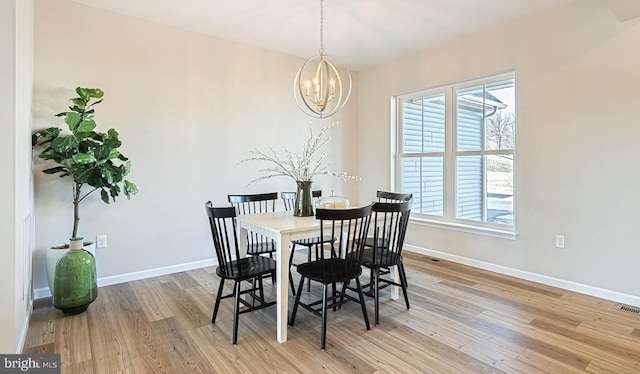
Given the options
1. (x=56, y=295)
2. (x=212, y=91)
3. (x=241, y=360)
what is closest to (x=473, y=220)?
(x=241, y=360)

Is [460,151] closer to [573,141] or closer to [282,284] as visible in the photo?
[573,141]

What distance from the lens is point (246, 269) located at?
2436mm

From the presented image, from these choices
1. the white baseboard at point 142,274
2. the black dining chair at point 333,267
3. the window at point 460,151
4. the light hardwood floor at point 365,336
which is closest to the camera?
the light hardwood floor at point 365,336

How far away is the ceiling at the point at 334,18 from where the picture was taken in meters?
3.20

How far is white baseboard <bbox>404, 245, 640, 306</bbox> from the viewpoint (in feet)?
9.68

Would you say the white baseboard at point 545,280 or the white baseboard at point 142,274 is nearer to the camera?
the white baseboard at point 545,280

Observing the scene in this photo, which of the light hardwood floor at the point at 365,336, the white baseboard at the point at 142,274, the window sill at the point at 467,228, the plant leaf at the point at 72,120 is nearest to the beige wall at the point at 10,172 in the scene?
the light hardwood floor at the point at 365,336

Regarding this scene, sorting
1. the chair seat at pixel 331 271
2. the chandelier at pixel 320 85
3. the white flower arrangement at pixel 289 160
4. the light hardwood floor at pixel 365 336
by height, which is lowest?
the light hardwood floor at pixel 365 336

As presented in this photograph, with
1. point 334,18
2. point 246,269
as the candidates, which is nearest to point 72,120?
point 246,269

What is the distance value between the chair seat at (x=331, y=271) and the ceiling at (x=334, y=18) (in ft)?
7.93

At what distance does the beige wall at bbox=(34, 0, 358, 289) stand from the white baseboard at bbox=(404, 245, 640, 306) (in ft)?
8.07

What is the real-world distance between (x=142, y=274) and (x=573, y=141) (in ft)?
15.0

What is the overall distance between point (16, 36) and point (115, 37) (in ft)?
5.13

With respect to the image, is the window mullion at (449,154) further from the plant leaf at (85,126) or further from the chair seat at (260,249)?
the plant leaf at (85,126)
